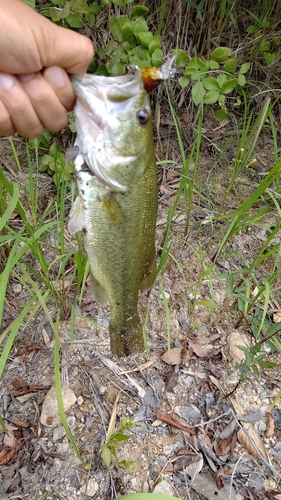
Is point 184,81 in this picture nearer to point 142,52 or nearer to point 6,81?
point 142,52

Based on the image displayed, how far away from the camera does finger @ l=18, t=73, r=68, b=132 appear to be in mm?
1410

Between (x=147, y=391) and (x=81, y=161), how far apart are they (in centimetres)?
137

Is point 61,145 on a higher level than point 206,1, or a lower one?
lower

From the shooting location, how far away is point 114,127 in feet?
4.49

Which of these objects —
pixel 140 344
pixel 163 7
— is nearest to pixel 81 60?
pixel 140 344

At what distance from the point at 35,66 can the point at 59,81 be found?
0.29 ft

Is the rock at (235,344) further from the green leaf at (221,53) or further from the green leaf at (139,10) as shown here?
the green leaf at (139,10)

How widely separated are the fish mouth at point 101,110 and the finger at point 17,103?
19 centimetres

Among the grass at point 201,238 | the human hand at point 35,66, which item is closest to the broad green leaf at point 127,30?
the grass at point 201,238

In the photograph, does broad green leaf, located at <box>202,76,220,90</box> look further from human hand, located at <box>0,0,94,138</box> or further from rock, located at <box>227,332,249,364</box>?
rock, located at <box>227,332,249,364</box>

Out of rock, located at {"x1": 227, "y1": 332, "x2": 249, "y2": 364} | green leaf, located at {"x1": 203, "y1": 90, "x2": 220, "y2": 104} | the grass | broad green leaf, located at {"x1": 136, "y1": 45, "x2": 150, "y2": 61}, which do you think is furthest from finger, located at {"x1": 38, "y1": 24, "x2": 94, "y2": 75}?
rock, located at {"x1": 227, "y1": 332, "x2": 249, "y2": 364}

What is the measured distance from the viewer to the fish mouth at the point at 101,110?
1309mm

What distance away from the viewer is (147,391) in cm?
223

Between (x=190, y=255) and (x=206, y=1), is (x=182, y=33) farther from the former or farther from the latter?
(x=190, y=255)
